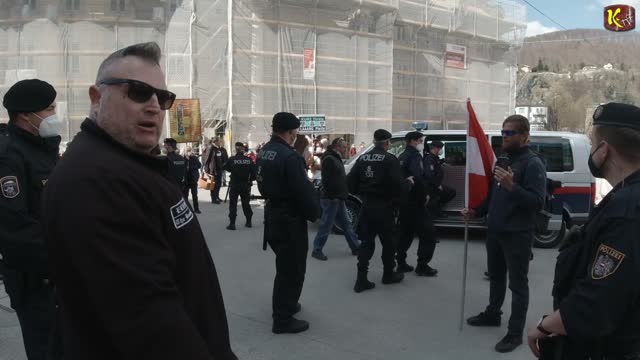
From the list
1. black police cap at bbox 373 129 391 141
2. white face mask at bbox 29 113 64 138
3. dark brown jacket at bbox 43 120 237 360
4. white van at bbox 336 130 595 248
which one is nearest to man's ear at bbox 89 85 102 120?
dark brown jacket at bbox 43 120 237 360

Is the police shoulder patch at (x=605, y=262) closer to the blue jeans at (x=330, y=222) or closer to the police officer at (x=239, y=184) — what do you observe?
the blue jeans at (x=330, y=222)

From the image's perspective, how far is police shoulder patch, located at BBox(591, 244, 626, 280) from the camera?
1969 millimetres

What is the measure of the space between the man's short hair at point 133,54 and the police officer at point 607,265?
1757mm

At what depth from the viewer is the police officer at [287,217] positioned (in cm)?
504

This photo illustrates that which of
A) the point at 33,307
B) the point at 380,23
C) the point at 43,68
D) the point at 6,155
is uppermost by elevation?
the point at 380,23

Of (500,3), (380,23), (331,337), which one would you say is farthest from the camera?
(500,3)

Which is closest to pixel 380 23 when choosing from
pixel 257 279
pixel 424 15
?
pixel 424 15

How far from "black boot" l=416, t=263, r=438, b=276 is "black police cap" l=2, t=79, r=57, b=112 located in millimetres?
5440

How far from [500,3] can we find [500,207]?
3797 cm

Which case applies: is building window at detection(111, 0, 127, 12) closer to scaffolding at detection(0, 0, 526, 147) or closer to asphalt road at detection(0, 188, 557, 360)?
scaffolding at detection(0, 0, 526, 147)

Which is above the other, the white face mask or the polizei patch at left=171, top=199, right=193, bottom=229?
the white face mask

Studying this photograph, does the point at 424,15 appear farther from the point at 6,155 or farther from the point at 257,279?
the point at 6,155

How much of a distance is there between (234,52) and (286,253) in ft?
75.1

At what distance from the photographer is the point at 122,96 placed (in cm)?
155
